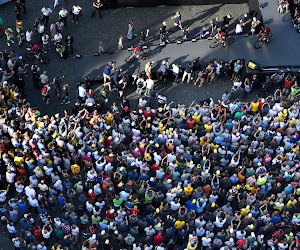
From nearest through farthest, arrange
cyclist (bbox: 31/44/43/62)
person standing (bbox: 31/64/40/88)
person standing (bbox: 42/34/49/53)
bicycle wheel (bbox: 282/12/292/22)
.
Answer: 1. person standing (bbox: 31/64/40/88)
2. cyclist (bbox: 31/44/43/62)
3. person standing (bbox: 42/34/49/53)
4. bicycle wheel (bbox: 282/12/292/22)

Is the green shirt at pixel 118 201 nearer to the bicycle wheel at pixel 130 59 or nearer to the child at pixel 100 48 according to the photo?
the bicycle wheel at pixel 130 59

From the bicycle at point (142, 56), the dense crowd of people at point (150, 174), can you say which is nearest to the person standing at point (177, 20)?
the bicycle at point (142, 56)

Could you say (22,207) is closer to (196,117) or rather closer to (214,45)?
(196,117)

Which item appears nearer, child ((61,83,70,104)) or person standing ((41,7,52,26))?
child ((61,83,70,104))

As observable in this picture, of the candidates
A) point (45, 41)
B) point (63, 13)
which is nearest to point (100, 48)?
point (45, 41)

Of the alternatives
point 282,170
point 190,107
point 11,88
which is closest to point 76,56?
point 11,88

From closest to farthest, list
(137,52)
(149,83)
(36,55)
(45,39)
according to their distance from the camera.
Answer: (149,83), (36,55), (45,39), (137,52)

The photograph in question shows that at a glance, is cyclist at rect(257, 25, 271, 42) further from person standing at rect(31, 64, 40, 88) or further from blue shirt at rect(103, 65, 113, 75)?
person standing at rect(31, 64, 40, 88)

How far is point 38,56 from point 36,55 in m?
0.16

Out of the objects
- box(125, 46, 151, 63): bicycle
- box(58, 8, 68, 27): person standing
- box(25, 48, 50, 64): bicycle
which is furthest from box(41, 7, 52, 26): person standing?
box(125, 46, 151, 63): bicycle

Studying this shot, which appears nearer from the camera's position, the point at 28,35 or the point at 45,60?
the point at 28,35

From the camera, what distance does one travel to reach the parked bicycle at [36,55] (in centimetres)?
3856

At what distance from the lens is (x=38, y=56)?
38594 mm

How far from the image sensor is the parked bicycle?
38.6 meters
